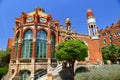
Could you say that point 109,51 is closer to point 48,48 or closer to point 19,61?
point 48,48

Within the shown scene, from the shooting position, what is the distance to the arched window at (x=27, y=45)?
27188mm

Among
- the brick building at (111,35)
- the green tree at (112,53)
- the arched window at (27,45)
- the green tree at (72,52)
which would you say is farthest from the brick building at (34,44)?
the brick building at (111,35)

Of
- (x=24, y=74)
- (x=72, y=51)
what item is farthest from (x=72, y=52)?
(x=24, y=74)

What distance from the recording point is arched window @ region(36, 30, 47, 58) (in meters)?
27.4

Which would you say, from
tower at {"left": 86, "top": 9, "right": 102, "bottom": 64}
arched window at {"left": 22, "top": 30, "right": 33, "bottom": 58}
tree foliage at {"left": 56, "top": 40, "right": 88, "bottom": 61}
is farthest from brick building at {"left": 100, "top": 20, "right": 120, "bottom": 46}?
arched window at {"left": 22, "top": 30, "right": 33, "bottom": 58}

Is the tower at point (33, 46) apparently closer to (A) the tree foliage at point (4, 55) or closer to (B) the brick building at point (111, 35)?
(A) the tree foliage at point (4, 55)

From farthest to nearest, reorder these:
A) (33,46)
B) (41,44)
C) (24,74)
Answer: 1. (41,44)
2. (33,46)
3. (24,74)

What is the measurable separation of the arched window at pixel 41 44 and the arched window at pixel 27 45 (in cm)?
154

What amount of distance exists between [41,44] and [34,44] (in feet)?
5.68

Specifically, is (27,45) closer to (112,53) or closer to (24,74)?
(24,74)

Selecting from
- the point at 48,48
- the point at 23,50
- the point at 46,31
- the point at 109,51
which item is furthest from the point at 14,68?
the point at 109,51

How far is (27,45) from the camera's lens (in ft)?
91.4

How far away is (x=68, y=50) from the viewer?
21.1 m

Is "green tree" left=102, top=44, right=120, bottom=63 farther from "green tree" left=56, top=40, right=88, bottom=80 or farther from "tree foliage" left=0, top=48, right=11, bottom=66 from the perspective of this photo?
"tree foliage" left=0, top=48, right=11, bottom=66
